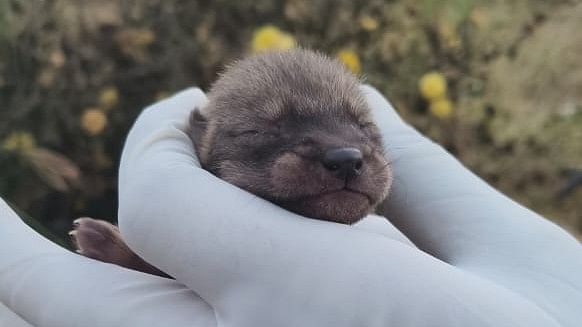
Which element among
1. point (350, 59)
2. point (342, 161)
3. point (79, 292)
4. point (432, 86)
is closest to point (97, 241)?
point (79, 292)

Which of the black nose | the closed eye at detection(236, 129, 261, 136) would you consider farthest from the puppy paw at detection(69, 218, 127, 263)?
the black nose

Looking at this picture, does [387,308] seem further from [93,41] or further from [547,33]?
[547,33]

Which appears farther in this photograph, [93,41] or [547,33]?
[547,33]

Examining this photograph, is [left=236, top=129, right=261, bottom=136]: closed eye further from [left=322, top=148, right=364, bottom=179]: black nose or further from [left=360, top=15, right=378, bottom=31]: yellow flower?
[left=360, top=15, right=378, bottom=31]: yellow flower

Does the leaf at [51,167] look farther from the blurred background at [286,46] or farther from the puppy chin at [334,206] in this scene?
the puppy chin at [334,206]

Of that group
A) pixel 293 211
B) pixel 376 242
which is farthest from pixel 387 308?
pixel 293 211

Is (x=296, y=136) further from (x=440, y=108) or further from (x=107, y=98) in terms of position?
(x=440, y=108)
